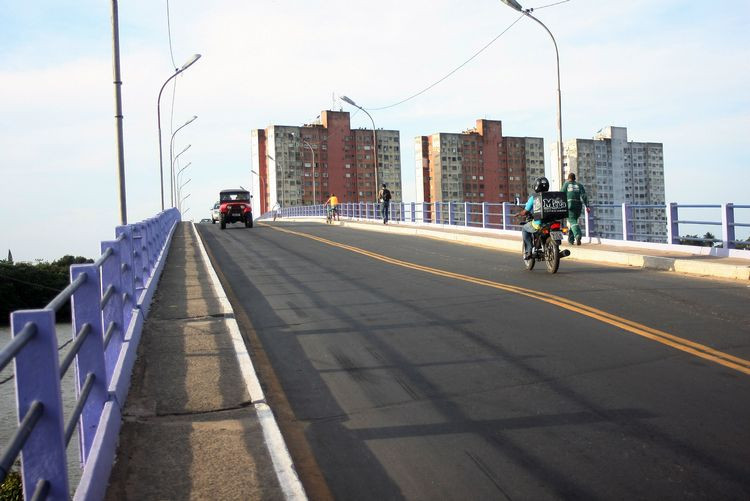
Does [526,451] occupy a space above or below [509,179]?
below

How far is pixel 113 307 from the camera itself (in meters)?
7.18

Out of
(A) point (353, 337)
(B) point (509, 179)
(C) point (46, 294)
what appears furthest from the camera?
(B) point (509, 179)

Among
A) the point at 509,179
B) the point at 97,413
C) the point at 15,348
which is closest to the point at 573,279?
the point at 97,413

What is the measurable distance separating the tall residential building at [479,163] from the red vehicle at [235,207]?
42571 mm

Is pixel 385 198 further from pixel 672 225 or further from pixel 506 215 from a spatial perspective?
pixel 672 225

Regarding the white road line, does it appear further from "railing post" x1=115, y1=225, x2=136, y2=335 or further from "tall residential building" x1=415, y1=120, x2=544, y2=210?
"tall residential building" x1=415, y1=120, x2=544, y2=210

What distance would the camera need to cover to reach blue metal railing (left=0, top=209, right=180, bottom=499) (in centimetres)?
346

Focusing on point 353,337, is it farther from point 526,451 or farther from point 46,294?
point 46,294

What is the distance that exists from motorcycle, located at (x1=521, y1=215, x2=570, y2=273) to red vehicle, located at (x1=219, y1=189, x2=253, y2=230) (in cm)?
3171

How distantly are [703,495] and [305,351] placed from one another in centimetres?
522

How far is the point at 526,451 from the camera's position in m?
5.35

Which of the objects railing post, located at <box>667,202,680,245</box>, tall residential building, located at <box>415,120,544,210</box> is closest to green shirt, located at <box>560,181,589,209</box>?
railing post, located at <box>667,202,680,245</box>

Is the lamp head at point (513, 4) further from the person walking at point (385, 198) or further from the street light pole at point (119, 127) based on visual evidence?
the person walking at point (385, 198)

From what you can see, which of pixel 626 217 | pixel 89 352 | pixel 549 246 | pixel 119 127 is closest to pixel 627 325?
pixel 89 352
